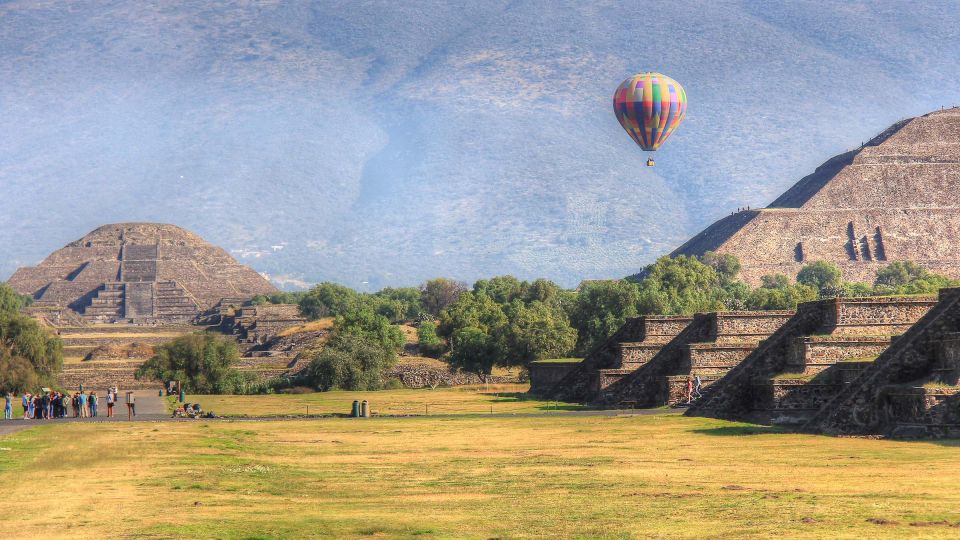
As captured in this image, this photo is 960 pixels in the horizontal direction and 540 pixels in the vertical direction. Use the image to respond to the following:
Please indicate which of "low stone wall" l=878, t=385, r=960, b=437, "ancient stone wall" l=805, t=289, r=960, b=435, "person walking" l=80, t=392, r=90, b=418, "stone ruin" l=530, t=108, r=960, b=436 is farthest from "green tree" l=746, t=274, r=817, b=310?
"low stone wall" l=878, t=385, r=960, b=437

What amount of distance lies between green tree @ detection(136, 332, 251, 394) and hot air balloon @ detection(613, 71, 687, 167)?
3564cm

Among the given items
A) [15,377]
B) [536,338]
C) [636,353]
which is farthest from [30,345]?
[636,353]

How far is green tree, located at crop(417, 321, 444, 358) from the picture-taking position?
130875mm

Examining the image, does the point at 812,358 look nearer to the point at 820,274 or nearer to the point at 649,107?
the point at 649,107

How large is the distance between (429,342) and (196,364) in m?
37.7

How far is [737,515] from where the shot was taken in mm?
24609

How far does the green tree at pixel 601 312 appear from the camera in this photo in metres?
106

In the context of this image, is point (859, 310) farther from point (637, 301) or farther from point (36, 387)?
point (637, 301)

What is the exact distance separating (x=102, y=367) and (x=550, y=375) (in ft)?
194

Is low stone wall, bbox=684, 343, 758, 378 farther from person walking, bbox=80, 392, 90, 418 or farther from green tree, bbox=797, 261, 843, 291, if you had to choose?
green tree, bbox=797, 261, 843, 291

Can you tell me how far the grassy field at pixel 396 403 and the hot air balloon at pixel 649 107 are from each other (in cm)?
2802

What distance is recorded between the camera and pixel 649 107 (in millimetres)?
114688

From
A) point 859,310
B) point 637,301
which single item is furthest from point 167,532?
point 637,301

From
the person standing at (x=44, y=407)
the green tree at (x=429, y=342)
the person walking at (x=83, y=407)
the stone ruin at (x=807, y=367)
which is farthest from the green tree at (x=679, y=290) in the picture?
the person standing at (x=44, y=407)
